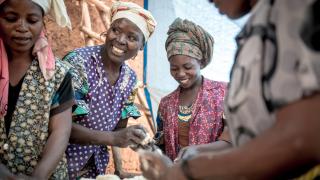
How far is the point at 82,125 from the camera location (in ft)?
8.64

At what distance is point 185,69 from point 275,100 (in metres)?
2.12

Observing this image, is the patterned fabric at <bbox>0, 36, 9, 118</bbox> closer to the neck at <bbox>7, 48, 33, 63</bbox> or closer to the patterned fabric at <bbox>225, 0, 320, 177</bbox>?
the neck at <bbox>7, 48, 33, 63</bbox>

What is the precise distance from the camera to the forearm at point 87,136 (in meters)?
2.54

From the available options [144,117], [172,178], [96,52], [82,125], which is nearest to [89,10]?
[144,117]

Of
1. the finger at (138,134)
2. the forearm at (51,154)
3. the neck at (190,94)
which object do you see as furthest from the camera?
the neck at (190,94)

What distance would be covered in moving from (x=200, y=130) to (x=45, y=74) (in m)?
1.18

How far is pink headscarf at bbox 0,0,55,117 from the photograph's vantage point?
1.95 metres

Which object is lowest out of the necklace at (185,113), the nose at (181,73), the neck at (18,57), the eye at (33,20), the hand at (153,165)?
the necklace at (185,113)

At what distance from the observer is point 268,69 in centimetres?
83

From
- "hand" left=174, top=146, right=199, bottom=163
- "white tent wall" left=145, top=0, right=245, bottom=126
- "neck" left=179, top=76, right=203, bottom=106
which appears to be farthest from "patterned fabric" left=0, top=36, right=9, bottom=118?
"white tent wall" left=145, top=0, right=245, bottom=126

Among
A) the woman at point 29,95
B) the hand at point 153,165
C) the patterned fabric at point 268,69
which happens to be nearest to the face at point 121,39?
the woman at point 29,95

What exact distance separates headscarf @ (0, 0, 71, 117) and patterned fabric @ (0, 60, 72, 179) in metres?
0.03

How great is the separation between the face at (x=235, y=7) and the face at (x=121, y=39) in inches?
68.1

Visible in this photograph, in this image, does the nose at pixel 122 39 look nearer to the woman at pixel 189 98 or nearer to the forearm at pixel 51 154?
the woman at pixel 189 98
